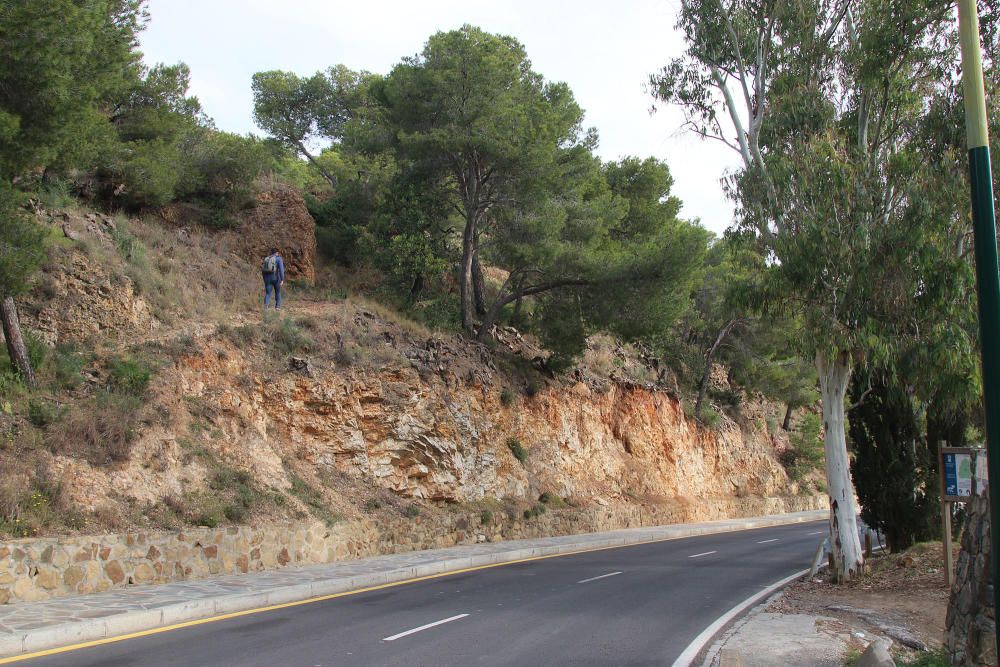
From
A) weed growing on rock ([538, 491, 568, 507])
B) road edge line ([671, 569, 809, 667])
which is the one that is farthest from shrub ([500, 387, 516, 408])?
road edge line ([671, 569, 809, 667])

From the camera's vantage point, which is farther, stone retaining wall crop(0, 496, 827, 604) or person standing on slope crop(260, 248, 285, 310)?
person standing on slope crop(260, 248, 285, 310)

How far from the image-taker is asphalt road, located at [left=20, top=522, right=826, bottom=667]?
331 inches

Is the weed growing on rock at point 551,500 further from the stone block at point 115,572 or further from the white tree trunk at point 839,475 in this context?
the stone block at point 115,572

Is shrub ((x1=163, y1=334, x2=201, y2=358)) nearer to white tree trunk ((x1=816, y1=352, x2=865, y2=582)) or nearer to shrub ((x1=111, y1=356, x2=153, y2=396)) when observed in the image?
shrub ((x1=111, y1=356, x2=153, y2=396))

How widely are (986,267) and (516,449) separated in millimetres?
21037

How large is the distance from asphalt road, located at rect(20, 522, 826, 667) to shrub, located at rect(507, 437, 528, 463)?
27.5ft

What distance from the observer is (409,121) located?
25609 mm

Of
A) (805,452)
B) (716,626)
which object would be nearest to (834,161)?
(716,626)

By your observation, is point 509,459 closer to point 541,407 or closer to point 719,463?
point 541,407

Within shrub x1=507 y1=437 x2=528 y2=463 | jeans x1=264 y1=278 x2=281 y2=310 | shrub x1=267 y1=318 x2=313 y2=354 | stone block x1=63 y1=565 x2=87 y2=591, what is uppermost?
jeans x1=264 y1=278 x2=281 y2=310

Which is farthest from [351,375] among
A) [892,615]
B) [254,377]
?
[892,615]

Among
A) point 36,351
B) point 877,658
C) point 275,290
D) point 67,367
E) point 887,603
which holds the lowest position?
point 887,603

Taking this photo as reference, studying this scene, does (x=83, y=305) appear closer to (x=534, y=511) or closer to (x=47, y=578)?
(x=47, y=578)

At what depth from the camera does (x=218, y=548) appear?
46.4ft
